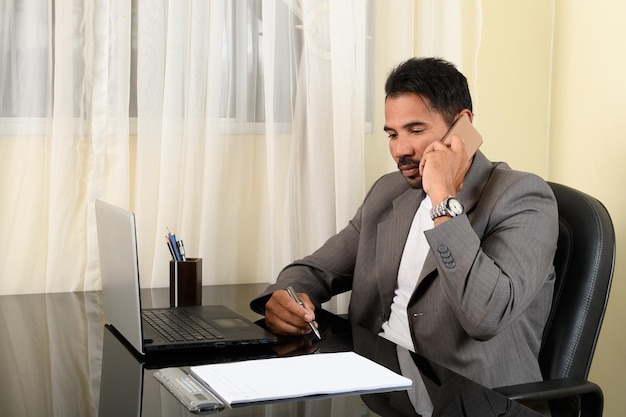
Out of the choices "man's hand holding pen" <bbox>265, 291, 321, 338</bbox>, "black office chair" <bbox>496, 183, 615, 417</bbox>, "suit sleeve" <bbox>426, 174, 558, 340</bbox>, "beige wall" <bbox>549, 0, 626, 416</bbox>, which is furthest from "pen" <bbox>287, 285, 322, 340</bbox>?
"beige wall" <bbox>549, 0, 626, 416</bbox>

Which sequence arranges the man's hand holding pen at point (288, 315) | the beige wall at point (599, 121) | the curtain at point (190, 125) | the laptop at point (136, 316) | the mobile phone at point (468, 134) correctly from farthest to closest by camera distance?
the beige wall at point (599, 121)
the curtain at point (190, 125)
the mobile phone at point (468, 134)
the man's hand holding pen at point (288, 315)
the laptop at point (136, 316)

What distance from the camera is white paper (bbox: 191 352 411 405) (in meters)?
1.25

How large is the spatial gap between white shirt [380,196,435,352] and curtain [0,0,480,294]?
0.37m

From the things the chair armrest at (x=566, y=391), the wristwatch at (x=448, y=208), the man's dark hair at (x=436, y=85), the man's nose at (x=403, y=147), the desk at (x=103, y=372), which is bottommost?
the chair armrest at (x=566, y=391)

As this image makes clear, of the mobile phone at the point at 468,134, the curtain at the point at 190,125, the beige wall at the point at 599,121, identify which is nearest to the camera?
the mobile phone at the point at 468,134

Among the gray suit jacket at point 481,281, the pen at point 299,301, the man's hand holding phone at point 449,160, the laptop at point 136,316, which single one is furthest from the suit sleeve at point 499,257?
the laptop at point 136,316

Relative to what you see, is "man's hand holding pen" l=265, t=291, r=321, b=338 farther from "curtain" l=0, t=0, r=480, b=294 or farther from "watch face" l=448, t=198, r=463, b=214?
"curtain" l=0, t=0, r=480, b=294

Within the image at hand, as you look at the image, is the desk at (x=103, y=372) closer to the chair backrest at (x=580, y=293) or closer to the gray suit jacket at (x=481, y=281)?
the gray suit jacket at (x=481, y=281)

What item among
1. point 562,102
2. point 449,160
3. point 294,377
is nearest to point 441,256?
point 449,160

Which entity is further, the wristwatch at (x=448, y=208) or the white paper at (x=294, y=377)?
the wristwatch at (x=448, y=208)

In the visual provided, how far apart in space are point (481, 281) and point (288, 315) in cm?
40

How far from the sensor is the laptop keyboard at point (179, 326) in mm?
1611

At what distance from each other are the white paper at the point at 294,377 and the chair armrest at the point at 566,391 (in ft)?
1.03

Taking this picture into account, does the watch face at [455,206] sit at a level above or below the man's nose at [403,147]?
below
